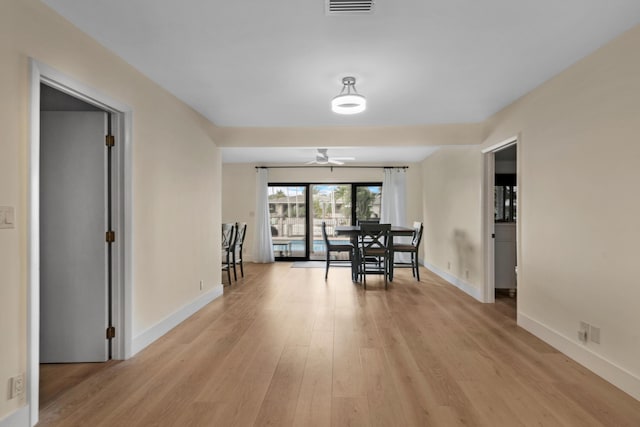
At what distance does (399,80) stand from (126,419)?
10.4 feet

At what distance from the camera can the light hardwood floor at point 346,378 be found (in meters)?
1.95

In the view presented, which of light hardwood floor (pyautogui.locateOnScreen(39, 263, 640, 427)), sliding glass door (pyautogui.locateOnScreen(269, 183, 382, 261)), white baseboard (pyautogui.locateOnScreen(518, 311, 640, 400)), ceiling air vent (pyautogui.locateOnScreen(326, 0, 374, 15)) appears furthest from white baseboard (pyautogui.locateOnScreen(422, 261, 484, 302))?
ceiling air vent (pyautogui.locateOnScreen(326, 0, 374, 15))

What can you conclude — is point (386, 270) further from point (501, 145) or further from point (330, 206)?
point (330, 206)

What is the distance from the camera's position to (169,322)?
11.2ft

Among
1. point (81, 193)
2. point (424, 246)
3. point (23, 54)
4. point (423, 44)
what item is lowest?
point (424, 246)

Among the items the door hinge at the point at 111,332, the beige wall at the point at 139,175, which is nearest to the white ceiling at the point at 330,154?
the beige wall at the point at 139,175

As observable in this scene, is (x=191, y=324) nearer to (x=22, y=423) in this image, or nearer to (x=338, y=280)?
(x=22, y=423)

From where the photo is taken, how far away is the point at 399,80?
3055 mm

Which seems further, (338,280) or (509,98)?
(338,280)

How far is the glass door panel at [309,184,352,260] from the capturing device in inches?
318

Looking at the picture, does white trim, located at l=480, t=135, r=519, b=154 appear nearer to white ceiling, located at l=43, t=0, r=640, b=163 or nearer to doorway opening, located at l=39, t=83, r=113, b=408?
white ceiling, located at l=43, t=0, r=640, b=163

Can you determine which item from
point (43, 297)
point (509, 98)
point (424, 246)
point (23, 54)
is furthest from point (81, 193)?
point (424, 246)

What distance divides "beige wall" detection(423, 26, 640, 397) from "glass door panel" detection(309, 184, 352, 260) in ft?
14.9

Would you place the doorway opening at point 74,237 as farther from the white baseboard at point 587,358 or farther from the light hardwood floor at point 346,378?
the white baseboard at point 587,358
